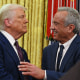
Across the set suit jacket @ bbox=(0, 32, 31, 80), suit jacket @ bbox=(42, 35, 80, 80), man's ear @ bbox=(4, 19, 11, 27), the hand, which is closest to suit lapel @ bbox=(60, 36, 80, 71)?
suit jacket @ bbox=(42, 35, 80, 80)

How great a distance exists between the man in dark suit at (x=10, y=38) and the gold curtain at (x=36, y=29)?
6.75ft

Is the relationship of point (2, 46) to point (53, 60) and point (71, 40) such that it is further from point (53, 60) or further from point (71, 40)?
point (71, 40)

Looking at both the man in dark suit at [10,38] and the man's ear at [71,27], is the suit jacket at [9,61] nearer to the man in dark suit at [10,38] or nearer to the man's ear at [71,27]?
the man in dark suit at [10,38]

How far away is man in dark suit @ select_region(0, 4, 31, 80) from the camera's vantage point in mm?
1840

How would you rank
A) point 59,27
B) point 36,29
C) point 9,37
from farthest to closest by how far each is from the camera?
point 36,29 < point 59,27 < point 9,37

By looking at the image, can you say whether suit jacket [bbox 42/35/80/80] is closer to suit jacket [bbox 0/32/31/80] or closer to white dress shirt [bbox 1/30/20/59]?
suit jacket [bbox 0/32/31/80]

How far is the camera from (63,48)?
220 cm

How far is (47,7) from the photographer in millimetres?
4238

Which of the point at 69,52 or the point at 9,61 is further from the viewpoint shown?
the point at 69,52

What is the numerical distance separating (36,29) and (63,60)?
2289 millimetres

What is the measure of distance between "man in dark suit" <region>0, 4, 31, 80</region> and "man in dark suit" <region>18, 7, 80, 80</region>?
1.03ft

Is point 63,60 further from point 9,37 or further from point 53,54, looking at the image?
point 9,37

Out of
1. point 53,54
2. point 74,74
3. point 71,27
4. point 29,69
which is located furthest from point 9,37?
point 74,74

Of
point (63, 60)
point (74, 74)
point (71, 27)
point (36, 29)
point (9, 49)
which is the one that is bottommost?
point (36, 29)
